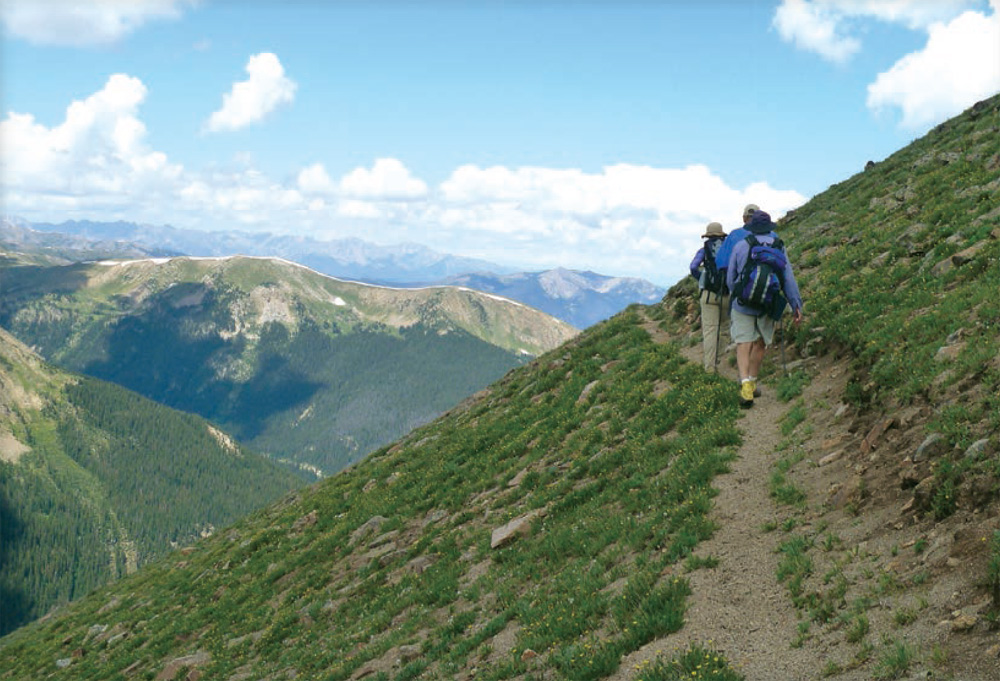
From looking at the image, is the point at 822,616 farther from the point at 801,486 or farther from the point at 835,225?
the point at 835,225

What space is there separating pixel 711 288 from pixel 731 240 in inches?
103

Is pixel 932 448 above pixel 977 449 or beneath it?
beneath

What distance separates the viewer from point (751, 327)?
666 inches

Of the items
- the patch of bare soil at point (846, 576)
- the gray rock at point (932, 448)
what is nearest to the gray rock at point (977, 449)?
the gray rock at point (932, 448)

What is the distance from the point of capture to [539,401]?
28.5 metres

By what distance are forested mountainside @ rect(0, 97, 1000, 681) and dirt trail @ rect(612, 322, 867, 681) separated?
0.17ft

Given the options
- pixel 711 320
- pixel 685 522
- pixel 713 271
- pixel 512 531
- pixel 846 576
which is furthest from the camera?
pixel 711 320

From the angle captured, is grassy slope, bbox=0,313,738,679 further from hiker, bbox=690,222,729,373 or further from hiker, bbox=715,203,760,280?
hiker, bbox=715,203,760,280

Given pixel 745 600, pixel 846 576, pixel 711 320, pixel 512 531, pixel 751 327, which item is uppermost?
pixel 711 320

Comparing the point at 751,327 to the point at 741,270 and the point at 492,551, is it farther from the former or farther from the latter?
the point at 492,551

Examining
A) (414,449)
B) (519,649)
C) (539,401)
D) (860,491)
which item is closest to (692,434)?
(860,491)

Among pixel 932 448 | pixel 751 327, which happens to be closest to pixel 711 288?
pixel 751 327

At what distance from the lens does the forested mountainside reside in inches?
342

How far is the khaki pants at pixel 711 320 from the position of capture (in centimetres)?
2017
